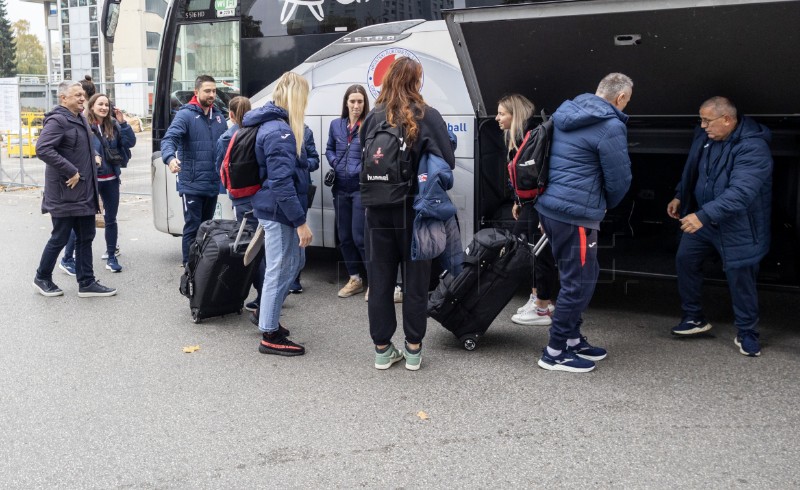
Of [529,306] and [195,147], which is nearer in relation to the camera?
[529,306]

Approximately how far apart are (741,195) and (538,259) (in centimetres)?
152

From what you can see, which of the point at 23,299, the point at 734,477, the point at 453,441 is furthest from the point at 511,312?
the point at 23,299

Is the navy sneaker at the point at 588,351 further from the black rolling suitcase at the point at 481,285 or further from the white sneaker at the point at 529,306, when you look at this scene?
the white sneaker at the point at 529,306

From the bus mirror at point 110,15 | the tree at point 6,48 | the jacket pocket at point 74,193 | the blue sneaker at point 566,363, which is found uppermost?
the tree at point 6,48

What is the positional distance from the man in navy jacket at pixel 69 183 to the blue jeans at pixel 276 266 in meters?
2.30

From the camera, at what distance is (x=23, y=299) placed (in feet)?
22.4

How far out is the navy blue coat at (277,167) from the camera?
4938 millimetres

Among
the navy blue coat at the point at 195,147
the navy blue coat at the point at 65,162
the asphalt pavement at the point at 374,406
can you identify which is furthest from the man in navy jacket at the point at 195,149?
the asphalt pavement at the point at 374,406

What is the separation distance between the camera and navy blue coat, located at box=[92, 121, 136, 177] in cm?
778

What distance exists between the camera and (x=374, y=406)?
4379mm

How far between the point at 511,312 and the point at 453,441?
8.39 feet

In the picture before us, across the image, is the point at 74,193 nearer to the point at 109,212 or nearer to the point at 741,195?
the point at 109,212

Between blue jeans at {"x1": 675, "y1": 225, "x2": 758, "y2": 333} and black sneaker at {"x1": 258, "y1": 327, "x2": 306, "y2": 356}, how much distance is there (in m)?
2.74

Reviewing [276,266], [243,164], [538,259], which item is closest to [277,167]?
[243,164]
